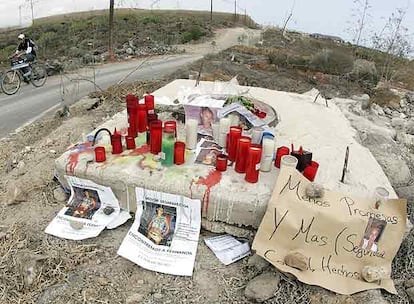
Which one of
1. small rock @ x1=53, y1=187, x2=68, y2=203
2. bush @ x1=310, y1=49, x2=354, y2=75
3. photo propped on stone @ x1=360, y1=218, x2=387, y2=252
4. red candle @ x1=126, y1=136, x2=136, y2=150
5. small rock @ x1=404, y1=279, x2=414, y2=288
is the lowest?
small rock @ x1=404, y1=279, x2=414, y2=288

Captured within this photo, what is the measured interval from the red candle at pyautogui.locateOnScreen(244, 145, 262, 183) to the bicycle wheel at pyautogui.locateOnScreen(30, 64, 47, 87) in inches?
255

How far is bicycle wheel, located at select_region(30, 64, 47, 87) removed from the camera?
7.49 meters

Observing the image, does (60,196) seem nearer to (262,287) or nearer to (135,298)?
→ (135,298)

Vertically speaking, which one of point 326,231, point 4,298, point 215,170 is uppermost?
point 215,170

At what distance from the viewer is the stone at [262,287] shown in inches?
74.3

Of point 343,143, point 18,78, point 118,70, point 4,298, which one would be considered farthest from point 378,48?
point 4,298

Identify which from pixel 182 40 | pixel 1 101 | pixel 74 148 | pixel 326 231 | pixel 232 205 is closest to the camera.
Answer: pixel 326 231

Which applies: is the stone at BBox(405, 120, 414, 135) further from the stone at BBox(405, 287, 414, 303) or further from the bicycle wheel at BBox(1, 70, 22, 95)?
the bicycle wheel at BBox(1, 70, 22, 95)

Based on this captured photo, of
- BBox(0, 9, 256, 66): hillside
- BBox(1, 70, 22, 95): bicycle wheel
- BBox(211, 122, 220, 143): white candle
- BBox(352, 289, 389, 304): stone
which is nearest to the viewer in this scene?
BBox(352, 289, 389, 304): stone

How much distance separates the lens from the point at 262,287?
191 cm

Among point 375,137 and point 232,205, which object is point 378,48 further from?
point 232,205

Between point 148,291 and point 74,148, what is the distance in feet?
4.35

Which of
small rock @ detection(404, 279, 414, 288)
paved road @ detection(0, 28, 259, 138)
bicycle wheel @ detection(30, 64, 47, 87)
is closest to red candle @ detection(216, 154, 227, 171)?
small rock @ detection(404, 279, 414, 288)

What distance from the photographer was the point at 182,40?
14.8 meters
